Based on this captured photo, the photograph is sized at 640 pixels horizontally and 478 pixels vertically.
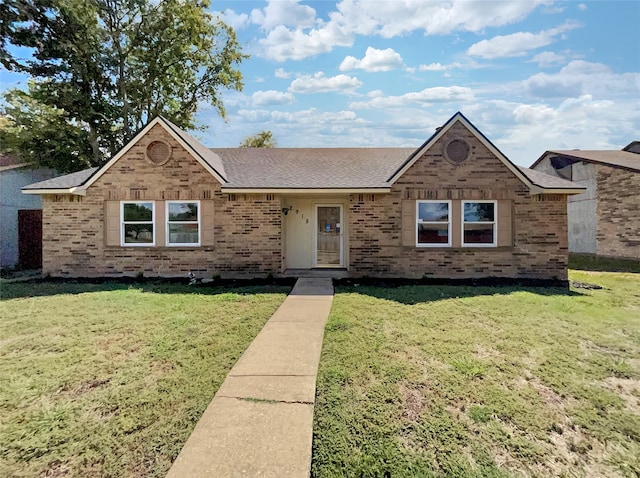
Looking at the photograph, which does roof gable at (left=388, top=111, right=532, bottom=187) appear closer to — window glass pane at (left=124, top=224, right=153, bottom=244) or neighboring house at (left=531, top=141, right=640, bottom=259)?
neighboring house at (left=531, top=141, right=640, bottom=259)

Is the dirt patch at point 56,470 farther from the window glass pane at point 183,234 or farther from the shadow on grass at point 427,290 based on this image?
the window glass pane at point 183,234

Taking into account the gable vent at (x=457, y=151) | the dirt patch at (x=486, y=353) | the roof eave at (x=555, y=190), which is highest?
the gable vent at (x=457, y=151)

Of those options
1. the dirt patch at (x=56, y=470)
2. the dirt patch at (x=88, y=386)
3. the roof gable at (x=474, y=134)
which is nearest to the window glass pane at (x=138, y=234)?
the dirt patch at (x=88, y=386)

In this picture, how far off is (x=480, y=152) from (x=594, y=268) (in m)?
8.29

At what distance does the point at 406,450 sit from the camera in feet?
10.3

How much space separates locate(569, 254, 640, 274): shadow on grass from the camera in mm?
14117

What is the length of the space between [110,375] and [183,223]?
737cm

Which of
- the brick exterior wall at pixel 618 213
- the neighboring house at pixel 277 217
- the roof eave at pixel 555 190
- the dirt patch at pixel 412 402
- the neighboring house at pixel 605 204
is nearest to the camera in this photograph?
the dirt patch at pixel 412 402

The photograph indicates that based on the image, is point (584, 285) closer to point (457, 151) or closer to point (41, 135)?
point (457, 151)

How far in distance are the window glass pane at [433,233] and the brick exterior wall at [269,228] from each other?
12.5 inches

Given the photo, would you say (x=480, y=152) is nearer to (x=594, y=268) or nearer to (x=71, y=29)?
(x=594, y=268)

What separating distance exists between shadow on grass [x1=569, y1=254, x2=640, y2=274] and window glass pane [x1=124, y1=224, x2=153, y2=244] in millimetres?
16388

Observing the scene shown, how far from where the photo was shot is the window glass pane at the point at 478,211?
11031mm

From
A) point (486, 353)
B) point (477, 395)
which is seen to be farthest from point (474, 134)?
point (477, 395)
